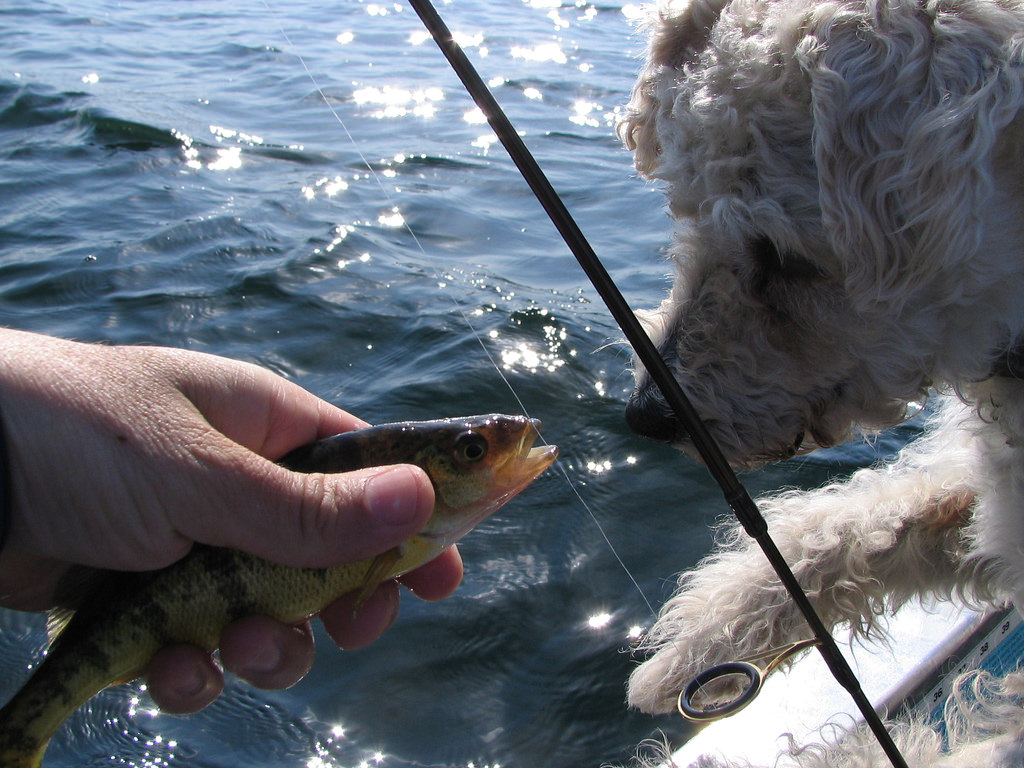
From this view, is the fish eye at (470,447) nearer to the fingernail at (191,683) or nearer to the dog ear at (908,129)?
the fingernail at (191,683)

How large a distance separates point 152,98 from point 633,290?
307 inches

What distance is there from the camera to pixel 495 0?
2159cm

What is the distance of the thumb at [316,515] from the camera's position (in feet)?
6.29

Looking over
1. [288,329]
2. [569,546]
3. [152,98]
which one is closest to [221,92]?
[152,98]

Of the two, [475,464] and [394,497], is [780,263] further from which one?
[394,497]

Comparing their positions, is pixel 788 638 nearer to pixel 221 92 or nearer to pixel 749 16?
pixel 749 16

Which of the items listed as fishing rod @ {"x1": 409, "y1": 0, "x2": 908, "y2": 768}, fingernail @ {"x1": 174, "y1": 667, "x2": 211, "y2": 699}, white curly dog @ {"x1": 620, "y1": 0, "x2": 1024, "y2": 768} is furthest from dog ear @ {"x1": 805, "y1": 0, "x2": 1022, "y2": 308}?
fingernail @ {"x1": 174, "y1": 667, "x2": 211, "y2": 699}

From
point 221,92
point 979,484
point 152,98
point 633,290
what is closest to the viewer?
point 979,484

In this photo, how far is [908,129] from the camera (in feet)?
7.61

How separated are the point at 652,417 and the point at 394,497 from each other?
3.71 feet

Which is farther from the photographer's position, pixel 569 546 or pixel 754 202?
pixel 569 546

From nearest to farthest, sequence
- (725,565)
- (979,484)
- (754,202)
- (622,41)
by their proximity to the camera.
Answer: (754,202) → (979,484) → (725,565) → (622,41)

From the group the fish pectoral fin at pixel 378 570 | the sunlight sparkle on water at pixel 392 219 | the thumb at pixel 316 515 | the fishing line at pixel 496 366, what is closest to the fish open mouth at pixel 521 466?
the thumb at pixel 316 515

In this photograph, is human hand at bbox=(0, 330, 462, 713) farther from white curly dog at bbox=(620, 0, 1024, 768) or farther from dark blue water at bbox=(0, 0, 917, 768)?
dark blue water at bbox=(0, 0, 917, 768)
